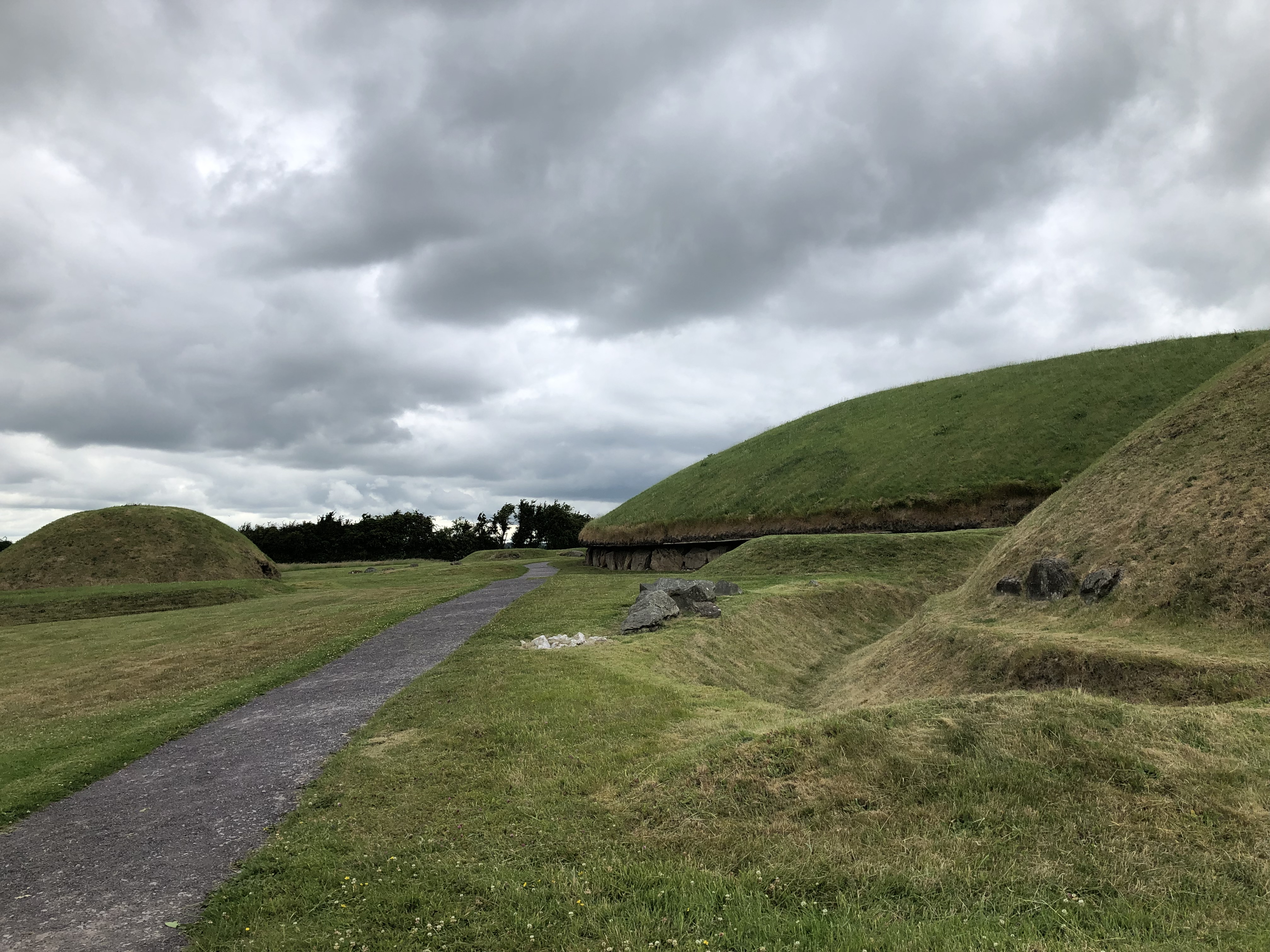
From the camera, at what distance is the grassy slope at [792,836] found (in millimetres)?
5816

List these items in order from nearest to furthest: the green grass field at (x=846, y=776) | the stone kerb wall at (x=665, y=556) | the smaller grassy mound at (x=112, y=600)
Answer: the green grass field at (x=846, y=776) < the smaller grassy mound at (x=112, y=600) < the stone kerb wall at (x=665, y=556)

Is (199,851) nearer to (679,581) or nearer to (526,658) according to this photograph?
(526,658)

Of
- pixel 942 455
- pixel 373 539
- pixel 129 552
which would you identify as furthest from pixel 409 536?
pixel 942 455

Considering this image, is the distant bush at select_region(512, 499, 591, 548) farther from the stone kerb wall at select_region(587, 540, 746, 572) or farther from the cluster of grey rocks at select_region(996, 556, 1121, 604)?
the cluster of grey rocks at select_region(996, 556, 1121, 604)

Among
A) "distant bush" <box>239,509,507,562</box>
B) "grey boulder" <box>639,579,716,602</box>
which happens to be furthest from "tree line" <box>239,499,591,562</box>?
"grey boulder" <box>639,579,716,602</box>

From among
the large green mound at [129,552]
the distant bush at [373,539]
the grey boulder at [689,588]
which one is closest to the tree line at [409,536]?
the distant bush at [373,539]

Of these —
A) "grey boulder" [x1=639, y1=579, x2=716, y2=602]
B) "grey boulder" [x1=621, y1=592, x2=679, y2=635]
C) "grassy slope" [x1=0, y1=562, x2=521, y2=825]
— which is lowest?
"grassy slope" [x1=0, y1=562, x2=521, y2=825]

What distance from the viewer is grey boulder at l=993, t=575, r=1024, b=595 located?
18.1 metres

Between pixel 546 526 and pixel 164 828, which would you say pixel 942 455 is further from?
pixel 546 526

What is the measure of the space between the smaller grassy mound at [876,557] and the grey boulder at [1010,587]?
14.1 m

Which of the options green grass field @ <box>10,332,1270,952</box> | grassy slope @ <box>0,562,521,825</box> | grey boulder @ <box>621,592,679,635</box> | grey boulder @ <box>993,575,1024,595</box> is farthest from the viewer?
grey boulder @ <box>621,592,679,635</box>

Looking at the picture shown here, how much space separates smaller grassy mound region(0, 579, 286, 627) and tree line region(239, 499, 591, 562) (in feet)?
255

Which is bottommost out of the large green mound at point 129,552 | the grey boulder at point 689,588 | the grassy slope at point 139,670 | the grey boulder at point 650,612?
the grassy slope at point 139,670

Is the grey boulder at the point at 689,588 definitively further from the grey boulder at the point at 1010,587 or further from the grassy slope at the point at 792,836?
the grassy slope at the point at 792,836
